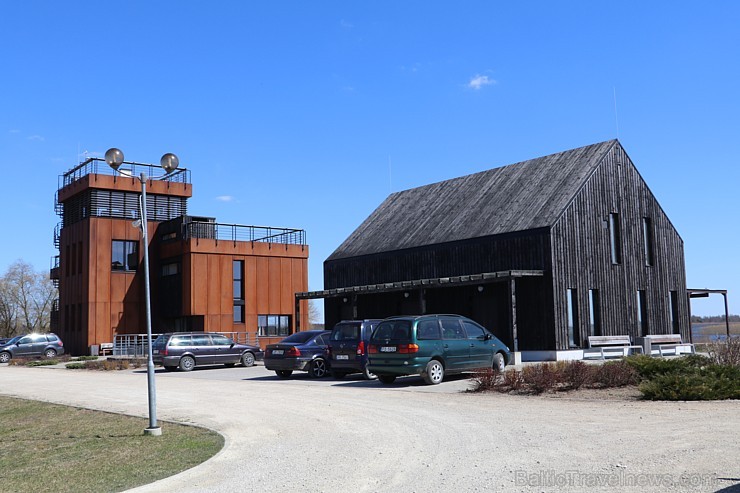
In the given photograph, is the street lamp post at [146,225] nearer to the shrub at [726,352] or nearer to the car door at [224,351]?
the shrub at [726,352]

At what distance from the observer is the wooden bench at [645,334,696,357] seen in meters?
29.4

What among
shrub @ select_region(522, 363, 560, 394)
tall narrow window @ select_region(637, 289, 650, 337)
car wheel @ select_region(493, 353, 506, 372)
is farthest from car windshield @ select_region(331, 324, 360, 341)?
tall narrow window @ select_region(637, 289, 650, 337)

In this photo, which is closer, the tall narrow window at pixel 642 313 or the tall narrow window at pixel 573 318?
the tall narrow window at pixel 573 318

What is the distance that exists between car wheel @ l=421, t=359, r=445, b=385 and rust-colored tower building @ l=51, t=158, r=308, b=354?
26.6 m

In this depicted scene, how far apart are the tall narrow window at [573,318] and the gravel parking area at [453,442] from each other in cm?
1232

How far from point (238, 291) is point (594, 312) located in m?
22.6

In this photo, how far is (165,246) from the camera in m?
45.7

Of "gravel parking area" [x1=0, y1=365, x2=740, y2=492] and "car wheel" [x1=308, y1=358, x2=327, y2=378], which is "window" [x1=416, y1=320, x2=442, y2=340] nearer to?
"gravel parking area" [x1=0, y1=365, x2=740, y2=492]

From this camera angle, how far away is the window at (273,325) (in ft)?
149

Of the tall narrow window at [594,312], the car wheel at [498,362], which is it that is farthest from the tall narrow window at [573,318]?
the car wheel at [498,362]

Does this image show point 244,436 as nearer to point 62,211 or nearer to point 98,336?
point 98,336

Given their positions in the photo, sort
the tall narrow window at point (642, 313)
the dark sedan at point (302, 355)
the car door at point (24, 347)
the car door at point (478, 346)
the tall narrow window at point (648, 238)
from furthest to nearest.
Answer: the car door at point (24, 347) < the tall narrow window at point (648, 238) < the tall narrow window at point (642, 313) < the dark sedan at point (302, 355) < the car door at point (478, 346)

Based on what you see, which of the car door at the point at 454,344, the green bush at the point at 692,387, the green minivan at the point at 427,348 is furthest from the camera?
the car door at the point at 454,344

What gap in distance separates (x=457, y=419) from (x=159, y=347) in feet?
60.0
